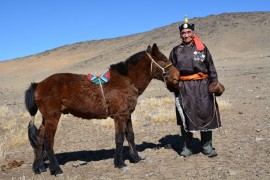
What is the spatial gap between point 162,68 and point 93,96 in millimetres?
1289

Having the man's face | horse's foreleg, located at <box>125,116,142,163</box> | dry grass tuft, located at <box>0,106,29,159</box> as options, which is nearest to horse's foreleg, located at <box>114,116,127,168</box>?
horse's foreleg, located at <box>125,116,142,163</box>

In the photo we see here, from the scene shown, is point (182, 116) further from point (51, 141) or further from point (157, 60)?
point (51, 141)

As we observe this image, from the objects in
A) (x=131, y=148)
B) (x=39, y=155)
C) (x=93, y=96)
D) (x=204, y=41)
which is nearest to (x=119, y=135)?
(x=131, y=148)

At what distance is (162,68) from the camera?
5.99 metres

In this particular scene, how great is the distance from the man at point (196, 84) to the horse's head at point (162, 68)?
0.30m

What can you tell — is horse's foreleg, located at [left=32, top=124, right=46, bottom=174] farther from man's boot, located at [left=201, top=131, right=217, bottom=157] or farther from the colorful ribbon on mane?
man's boot, located at [left=201, top=131, right=217, bottom=157]

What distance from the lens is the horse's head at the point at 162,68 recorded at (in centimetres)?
600

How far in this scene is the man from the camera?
6.13 meters

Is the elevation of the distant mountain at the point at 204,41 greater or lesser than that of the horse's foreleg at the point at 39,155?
greater

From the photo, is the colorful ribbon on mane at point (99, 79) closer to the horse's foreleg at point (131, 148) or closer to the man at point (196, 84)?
the horse's foreleg at point (131, 148)

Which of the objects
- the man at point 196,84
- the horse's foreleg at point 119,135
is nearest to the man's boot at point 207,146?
the man at point 196,84

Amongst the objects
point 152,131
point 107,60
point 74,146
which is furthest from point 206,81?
point 107,60

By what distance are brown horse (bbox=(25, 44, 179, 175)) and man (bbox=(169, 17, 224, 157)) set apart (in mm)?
358

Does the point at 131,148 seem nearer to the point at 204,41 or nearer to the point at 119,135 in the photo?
the point at 119,135
